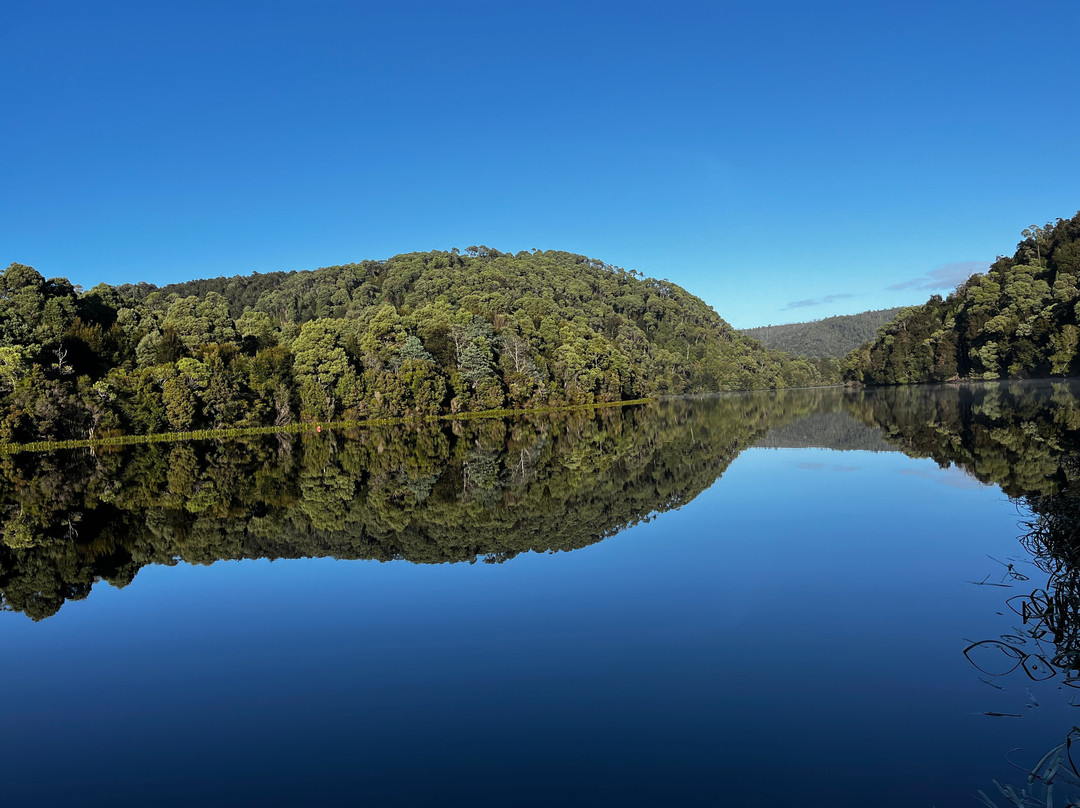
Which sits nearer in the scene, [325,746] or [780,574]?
[325,746]

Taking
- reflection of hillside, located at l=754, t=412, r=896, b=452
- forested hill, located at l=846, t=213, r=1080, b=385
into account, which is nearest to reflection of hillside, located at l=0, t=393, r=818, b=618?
reflection of hillside, located at l=754, t=412, r=896, b=452

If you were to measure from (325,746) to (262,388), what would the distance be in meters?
59.6

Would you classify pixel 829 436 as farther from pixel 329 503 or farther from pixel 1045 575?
pixel 1045 575

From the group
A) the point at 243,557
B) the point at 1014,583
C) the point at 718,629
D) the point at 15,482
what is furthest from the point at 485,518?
the point at 15,482

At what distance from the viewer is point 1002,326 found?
94.5 m

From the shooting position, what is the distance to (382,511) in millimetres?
18109

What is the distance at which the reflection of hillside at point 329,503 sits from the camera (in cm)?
1418


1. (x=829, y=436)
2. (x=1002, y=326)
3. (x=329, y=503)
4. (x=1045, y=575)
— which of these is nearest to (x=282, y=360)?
(x=829, y=436)

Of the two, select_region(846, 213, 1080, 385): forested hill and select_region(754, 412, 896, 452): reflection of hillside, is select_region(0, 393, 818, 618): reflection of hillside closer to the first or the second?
select_region(754, 412, 896, 452): reflection of hillside

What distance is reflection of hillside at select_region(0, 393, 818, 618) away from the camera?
14180mm

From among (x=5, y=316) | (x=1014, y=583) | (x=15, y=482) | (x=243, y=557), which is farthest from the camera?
(x=5, y=316)

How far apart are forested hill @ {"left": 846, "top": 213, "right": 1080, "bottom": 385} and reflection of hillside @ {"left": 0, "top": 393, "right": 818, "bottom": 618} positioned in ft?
229

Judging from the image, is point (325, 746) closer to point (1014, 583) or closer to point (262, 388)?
point (1014, 583)

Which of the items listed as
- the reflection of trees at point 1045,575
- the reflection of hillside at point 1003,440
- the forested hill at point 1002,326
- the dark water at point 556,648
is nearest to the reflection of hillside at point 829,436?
the reflection of hillside at point 1003,440
